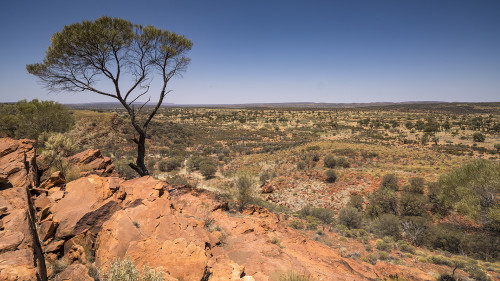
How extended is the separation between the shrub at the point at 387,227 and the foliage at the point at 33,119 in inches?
979

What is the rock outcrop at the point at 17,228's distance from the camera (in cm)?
290

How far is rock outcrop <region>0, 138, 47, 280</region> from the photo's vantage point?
2898mm

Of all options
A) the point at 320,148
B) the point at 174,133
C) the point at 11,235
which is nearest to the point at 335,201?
the point at 320,148

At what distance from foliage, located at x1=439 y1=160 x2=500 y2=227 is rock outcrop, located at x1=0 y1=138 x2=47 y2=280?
1220cm

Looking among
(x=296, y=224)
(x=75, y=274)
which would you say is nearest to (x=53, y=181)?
(x=75, y=274)

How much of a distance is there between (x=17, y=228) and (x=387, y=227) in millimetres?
13494

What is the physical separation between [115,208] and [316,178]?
58.3 feet

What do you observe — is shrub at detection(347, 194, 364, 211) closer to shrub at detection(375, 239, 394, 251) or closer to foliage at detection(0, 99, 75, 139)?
shrub at detection(375, 239, 394, 251)

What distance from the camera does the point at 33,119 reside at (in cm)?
1878

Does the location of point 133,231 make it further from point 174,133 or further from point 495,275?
point 174,133

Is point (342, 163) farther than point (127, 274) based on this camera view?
Yes

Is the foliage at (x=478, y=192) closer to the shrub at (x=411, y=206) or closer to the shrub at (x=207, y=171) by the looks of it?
the shrub at (x=411, y=206)

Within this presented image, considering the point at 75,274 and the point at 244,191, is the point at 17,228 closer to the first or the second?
the point at 75,274

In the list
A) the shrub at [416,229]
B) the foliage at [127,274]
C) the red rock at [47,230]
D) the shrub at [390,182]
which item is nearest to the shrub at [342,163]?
the shrub at [390,182]
